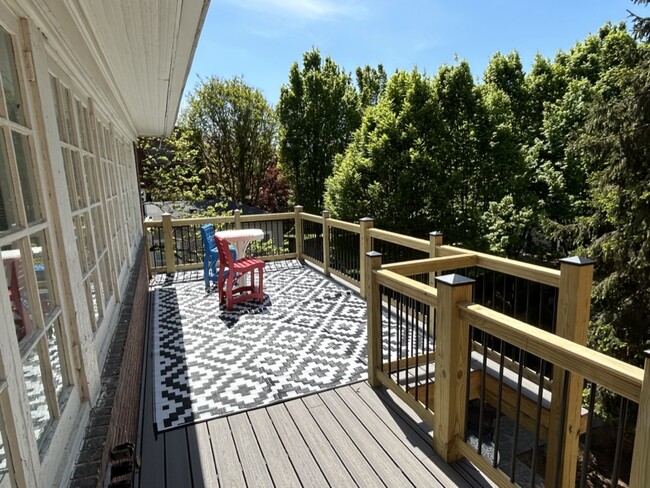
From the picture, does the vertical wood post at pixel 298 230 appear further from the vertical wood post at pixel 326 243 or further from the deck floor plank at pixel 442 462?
the deck floor plank at pixel 442 462

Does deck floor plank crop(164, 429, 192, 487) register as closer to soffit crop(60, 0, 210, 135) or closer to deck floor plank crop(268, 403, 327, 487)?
deck floor plank crop(268, 403, 327, 487)

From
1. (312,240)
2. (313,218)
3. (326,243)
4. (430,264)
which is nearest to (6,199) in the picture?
(430,264)

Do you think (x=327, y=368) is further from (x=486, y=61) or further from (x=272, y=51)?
(x=272, y=51)

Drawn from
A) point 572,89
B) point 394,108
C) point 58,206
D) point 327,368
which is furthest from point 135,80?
point 572,89

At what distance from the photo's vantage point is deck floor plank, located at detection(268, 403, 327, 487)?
6.92 feet

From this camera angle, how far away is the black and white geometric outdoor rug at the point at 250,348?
2965 mm

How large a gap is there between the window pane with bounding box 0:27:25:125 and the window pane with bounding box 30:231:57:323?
17.1 inches

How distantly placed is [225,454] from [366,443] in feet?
2.84

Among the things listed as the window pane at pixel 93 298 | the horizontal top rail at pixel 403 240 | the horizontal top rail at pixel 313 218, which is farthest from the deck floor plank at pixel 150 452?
the horizontal top rail at pixel 313 218

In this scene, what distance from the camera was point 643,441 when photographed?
1.19 m

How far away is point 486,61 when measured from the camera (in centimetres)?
1600

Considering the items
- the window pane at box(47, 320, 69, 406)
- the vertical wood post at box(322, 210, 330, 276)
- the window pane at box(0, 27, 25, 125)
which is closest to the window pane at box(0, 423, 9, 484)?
the window pane at box(47, 320, 69, 406)

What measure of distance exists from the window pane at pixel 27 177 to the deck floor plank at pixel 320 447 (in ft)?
6.27

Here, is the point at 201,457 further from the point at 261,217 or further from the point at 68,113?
the point at 261,217
